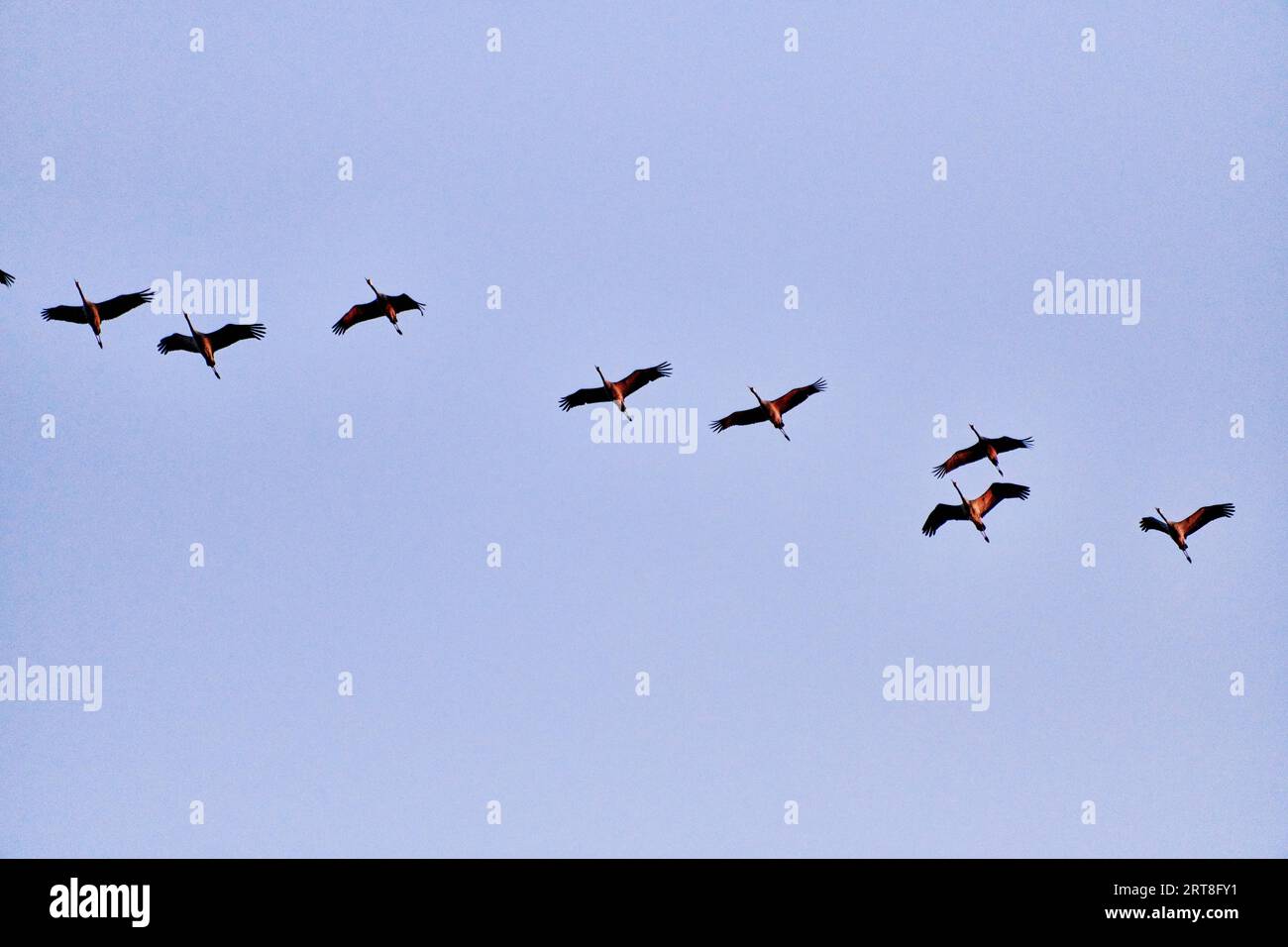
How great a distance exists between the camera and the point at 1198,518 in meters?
40.1

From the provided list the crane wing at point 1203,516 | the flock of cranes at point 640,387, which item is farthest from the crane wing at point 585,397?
the crane wing at point 1203,516

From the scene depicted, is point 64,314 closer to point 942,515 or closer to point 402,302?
point 402,302

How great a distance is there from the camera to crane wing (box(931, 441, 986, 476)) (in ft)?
127

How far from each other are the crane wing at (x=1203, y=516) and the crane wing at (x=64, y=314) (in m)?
22.3

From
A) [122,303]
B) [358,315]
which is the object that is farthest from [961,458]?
[122,303]

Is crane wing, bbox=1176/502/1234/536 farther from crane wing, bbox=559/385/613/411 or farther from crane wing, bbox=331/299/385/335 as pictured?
crane wing, bbox=331/299/385/335

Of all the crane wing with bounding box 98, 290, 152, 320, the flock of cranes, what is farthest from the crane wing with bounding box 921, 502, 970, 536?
the crane wing with bounding box 98, 290, 152, 320

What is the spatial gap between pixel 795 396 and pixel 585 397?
438 centimetres

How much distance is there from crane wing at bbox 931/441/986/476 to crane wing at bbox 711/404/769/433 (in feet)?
12.3
